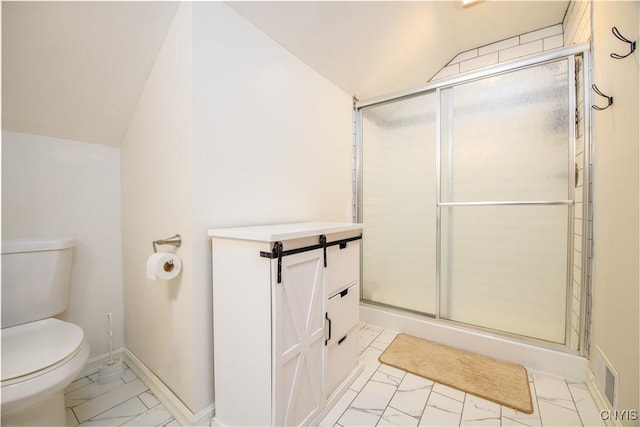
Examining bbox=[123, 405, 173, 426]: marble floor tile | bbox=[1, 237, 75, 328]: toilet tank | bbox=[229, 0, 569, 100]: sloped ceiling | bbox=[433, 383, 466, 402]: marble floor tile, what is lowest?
bbox=[433, 383, 466, 402]: marble floor tile

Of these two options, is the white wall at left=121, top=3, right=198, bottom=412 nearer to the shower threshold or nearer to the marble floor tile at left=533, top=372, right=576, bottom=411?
the shower threshold

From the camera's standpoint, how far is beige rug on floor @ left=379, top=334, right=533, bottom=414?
1.42 m

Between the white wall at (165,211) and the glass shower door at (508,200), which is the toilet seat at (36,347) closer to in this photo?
the white wall at (165,211)

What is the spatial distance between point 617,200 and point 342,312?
1.41m

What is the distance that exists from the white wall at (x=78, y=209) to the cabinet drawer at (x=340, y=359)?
1443 mm

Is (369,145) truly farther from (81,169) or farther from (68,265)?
(68,265)

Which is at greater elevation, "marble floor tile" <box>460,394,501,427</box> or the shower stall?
the shower stall

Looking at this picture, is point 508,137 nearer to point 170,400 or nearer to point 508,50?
point 508,50

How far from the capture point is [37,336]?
1.18 metres

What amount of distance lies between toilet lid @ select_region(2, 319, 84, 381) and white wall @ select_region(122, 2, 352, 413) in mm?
359

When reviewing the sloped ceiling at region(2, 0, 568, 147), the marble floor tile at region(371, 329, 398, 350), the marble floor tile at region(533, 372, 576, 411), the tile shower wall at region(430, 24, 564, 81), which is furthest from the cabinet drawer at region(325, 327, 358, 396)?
the tile shower wall at region(430, 24, 564, 81)

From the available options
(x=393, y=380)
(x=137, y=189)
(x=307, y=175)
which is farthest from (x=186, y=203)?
(x=393, y=380)

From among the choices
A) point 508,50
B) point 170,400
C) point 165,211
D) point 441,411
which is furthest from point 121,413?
point 508,50

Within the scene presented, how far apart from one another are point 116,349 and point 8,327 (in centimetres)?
61
